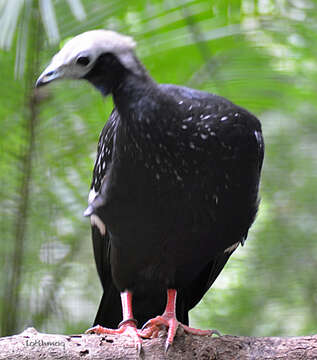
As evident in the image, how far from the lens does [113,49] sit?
2.75m

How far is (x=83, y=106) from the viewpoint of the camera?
358cm

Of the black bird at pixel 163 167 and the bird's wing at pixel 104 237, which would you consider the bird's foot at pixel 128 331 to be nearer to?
the black bird at pixel 163 167

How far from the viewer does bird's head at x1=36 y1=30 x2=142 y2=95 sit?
2.66 metres

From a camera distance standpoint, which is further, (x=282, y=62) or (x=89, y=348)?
(x=282, y=62)

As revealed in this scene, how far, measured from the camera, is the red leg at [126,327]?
2.86m

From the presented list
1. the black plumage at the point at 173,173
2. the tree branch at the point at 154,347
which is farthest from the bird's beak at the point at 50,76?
the tree branch at the point at 154,347

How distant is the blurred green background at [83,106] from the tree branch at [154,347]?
984mm

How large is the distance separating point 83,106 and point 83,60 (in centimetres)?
91

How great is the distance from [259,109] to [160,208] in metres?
1.47

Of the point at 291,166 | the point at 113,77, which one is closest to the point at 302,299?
the point at 291,166

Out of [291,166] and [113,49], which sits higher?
[113,49]

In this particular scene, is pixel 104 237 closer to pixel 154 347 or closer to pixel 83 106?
pixel 154 347

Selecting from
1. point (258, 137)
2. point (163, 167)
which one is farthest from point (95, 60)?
point (258, 137)

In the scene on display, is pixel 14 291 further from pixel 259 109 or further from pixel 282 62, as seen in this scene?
pixel 282 62
